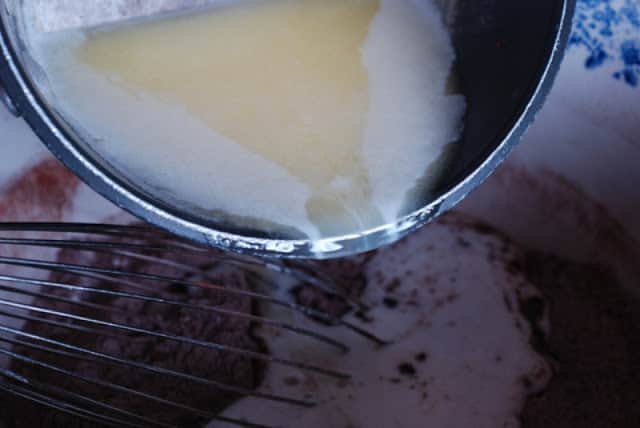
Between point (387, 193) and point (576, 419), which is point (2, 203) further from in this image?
point (576, 419)

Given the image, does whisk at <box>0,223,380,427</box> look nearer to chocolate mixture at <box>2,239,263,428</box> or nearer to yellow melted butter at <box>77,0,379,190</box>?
chocolate mixture at <box>2,239,263,428</box>

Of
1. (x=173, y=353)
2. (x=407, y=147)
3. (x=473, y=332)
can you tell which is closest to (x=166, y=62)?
(x=407, y=147)

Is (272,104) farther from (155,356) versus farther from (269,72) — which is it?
(155,356)

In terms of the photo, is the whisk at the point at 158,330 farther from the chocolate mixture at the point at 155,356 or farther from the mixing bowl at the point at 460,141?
the mixing bowl at the point at 460,141

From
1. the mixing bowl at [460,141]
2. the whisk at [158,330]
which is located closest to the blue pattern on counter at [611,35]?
the mixing bowl at [460,141]

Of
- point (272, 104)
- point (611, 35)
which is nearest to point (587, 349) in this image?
point (611, 35)

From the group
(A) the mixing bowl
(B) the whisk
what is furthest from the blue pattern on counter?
(B) the whisk
